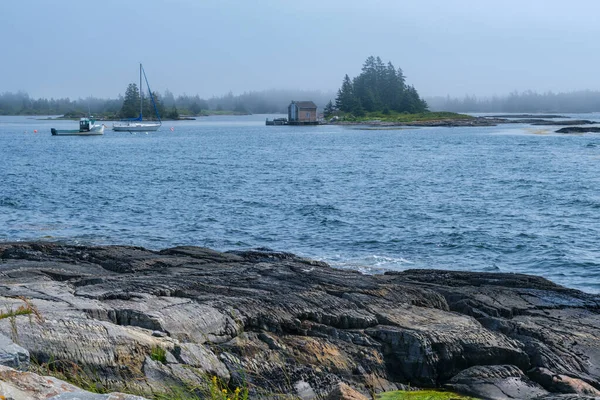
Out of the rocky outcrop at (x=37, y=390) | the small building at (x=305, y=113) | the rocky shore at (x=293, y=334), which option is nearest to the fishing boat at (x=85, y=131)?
the small building at (x=305, y=113)

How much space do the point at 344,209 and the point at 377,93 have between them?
138777 millimetres

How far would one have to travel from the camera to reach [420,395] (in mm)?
8188

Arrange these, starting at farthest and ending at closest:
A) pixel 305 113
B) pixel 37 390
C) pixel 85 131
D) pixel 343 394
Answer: pixel 305 113, pixel 85 131, pixel 343 394, pixel 37 390

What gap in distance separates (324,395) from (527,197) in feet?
96.6

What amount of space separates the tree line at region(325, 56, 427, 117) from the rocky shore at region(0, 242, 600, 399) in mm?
151668

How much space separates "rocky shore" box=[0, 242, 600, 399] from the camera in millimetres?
7305

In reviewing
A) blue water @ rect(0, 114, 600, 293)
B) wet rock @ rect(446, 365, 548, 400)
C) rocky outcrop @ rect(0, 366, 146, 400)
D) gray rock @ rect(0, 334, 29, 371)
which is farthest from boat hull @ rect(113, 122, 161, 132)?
rocky outcrop @ rect(0, 366, 146, 400)

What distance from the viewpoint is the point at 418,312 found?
10711mm

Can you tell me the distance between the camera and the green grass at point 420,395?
26.4ft

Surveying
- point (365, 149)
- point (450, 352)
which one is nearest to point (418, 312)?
point (450, 352)

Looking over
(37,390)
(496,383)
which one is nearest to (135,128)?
(496,383)

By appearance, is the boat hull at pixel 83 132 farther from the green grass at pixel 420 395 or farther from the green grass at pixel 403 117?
the green grass at pixel 420 395

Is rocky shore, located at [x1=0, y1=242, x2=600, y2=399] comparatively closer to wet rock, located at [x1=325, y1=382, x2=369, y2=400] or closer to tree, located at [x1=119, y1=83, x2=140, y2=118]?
wet rock, located at [x1=325, y1=382, x2=369, y2=400]

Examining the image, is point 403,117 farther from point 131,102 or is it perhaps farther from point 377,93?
point 131,102
